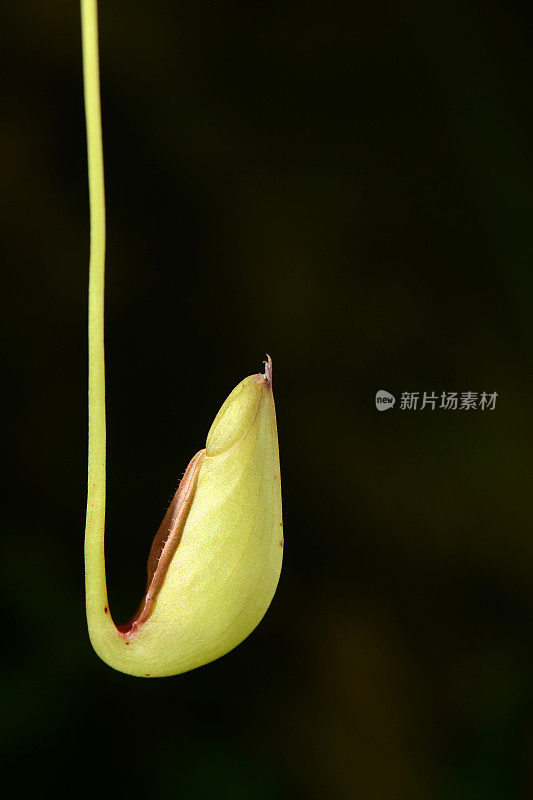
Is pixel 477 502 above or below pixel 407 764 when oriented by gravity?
above

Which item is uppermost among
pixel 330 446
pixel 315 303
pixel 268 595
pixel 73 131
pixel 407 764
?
pixel 73 131

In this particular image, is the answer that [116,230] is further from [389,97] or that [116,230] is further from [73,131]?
[389,97]

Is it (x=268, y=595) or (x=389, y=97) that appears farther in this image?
(x=389, y=97)

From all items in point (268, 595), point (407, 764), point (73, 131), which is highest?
Answer: point (73, 131)

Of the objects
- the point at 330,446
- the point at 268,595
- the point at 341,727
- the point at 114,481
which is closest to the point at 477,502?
the point at 330,446

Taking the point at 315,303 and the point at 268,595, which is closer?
the point at 268,595

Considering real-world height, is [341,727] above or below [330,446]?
below

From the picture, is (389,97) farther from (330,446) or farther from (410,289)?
(330,446)

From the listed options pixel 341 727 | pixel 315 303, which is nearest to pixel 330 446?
pixel 315 303
